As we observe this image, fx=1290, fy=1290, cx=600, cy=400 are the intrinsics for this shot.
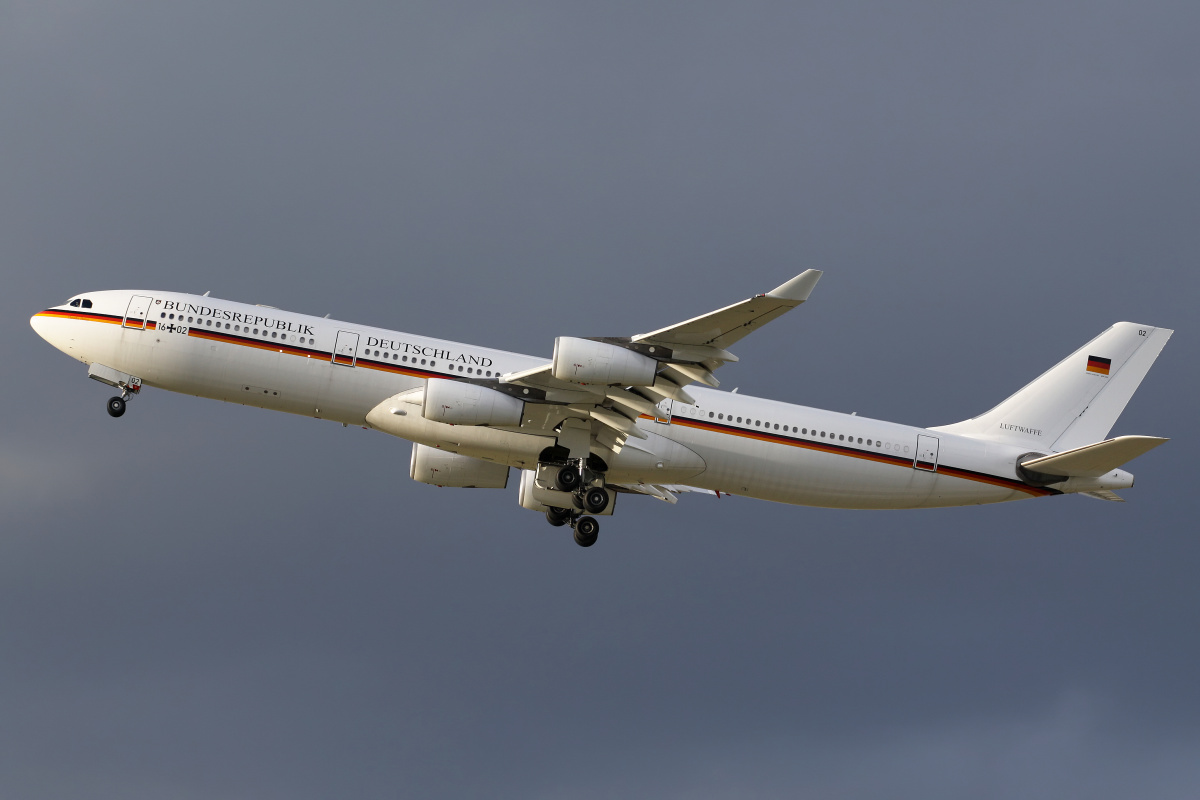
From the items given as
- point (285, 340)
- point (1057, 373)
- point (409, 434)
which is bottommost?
point (409, 434)

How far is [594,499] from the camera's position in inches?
1742

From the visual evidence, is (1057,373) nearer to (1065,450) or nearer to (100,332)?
(1065,450)

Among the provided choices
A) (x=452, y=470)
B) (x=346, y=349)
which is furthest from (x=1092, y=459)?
(x=346, y=349)

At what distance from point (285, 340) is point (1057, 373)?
2840 cm

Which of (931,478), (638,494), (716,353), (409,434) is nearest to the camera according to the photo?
(716,353)

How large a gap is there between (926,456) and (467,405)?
16.6m

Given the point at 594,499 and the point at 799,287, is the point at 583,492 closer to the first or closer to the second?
the point at 594,499

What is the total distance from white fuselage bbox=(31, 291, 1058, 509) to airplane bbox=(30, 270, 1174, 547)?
0.05 metres

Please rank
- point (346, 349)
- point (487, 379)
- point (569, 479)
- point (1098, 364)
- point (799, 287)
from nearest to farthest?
point (799, 287), point (487, 379), point (346, 349), point (569, 479), point (1098, 364)

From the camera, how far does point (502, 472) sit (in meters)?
47.7

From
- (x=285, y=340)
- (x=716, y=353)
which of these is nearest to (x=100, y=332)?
(x=285, y=340)

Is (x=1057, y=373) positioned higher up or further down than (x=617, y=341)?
higher up

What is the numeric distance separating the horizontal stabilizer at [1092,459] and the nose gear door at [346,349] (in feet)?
77.8

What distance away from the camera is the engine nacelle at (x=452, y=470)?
4731cm
